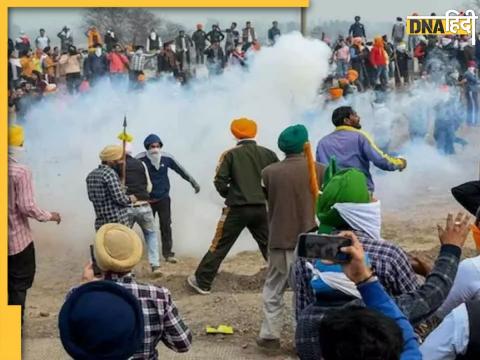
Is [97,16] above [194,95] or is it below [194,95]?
above

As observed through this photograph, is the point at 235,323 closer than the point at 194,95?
Yes

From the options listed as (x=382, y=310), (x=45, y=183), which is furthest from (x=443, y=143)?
(x=382, y=310)

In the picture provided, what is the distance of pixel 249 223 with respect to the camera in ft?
24.7

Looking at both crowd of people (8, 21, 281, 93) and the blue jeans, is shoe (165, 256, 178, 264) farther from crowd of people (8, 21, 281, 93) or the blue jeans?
crowd of people (8, 21, 281, 93)

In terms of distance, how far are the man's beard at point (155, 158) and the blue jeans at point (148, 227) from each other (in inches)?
18.0

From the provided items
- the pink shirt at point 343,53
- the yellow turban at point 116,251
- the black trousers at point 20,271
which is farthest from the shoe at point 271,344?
the pink shirt at point 343,53

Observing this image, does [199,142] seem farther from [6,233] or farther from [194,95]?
[6,233]

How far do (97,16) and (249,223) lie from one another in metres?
2.55

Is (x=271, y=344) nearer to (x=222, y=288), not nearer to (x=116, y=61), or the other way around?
(x=222, y=288)

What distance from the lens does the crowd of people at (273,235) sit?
309 cm

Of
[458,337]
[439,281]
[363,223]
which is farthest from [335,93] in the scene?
[458,337]

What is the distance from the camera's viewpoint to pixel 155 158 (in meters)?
8.62

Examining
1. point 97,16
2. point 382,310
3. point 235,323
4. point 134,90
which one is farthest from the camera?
point 134,90

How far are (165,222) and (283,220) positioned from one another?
8.24 feet
